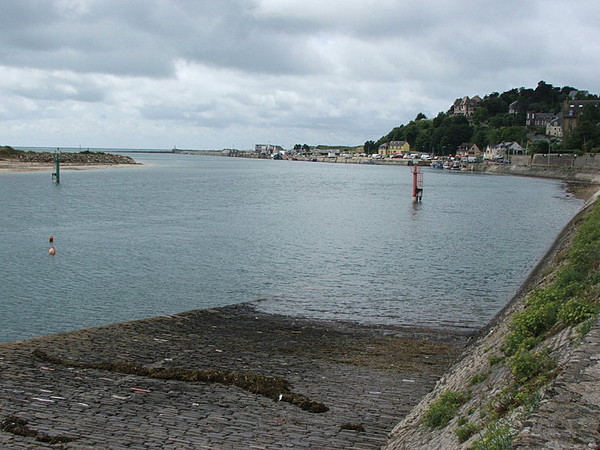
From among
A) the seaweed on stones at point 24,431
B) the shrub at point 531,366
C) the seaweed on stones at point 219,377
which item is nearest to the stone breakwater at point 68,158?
the seaweed on stones at point 219,377

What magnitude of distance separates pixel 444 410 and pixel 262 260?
1011 inches

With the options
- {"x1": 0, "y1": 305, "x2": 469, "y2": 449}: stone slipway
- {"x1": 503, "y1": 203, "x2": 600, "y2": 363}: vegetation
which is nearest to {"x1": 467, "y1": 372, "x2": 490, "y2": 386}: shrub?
{"x1": 503, "y1": 203, "x2": 600, "y2": 363}: vegetation

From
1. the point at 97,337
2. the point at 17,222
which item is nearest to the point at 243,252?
the point at 97,337

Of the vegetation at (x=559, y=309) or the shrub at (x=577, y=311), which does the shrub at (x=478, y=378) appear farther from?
the shrub at (x=577, y=311)

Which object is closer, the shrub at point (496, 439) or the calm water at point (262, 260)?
the shrub at point (496, 439)

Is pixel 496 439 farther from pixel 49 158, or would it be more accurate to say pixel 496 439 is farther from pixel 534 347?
pixel 49 158

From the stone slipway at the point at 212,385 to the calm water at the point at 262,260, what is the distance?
156 inches

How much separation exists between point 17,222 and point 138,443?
152ft

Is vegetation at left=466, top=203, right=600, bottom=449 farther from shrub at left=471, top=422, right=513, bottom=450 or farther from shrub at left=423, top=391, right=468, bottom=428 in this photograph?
shrub at left=423, top=391, right=468, bottom=428

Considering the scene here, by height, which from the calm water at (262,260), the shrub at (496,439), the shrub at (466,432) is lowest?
the calm water at (262,260)

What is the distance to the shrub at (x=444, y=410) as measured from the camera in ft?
33.4

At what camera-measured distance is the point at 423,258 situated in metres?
37.3

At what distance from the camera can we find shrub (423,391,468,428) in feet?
33.4

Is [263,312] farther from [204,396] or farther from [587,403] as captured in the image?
[587,403]
